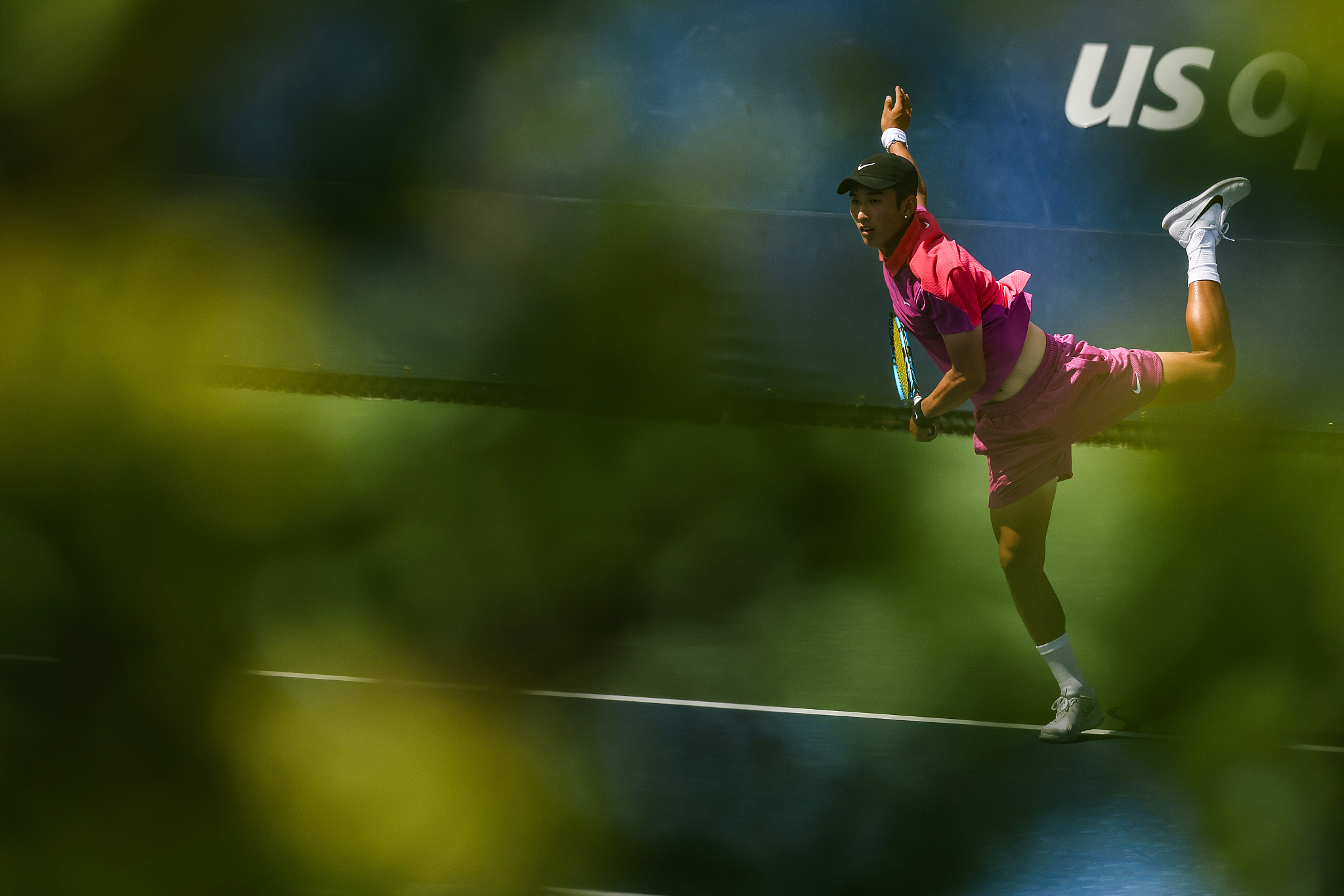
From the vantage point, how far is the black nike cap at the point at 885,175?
3941 mm

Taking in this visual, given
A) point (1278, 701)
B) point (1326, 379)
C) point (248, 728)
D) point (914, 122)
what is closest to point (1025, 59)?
point (914, 122)

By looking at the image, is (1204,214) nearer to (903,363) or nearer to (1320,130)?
(903,363)

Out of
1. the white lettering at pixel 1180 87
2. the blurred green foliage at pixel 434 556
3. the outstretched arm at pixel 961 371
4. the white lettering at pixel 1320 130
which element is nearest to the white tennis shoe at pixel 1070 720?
the blurred green foliage at pixel 434 556

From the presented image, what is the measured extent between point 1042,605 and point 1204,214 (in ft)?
5.31

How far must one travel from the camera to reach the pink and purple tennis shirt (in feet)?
12.8

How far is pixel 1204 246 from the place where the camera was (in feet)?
15.2

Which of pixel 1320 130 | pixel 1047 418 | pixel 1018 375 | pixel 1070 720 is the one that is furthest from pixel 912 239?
pixel 1320 130

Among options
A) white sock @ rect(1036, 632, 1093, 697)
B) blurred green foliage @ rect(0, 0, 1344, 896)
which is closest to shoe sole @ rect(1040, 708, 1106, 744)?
white sock @ rect(1036, 632, 1093, 697)

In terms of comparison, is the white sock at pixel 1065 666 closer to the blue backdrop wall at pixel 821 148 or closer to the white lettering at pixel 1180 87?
the blue backdrop wall at pixel 821 148

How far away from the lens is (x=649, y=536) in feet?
19.0

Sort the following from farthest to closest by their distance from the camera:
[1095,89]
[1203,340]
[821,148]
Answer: [821,148] → [1095,89] → [1203,340]

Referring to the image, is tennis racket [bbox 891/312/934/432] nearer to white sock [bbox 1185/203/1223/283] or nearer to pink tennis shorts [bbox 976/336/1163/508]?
pink tennis shorts [bbox 976/336/1163/508]

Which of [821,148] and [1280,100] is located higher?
[821,148]

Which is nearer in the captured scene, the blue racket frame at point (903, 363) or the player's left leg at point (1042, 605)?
the player's left leg at point (1042, 605)
